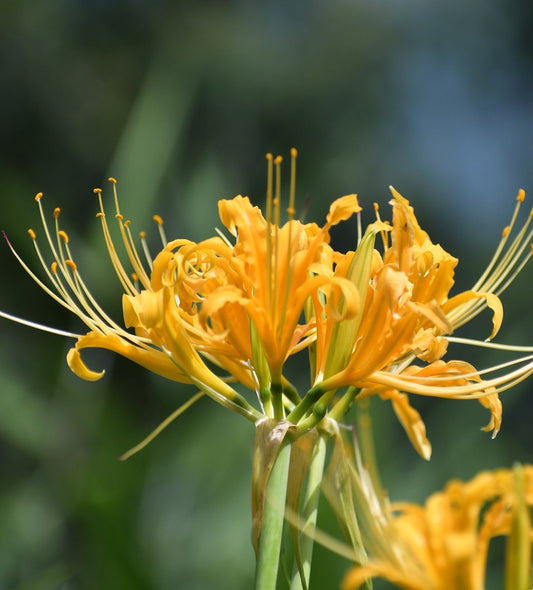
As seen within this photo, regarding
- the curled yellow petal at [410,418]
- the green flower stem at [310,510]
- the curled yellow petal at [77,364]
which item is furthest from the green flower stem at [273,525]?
the curled yellow petal at [77,364]

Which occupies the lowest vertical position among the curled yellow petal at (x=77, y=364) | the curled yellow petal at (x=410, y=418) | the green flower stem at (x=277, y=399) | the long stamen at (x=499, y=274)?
the curled yellow petal at (x=77, y=364)

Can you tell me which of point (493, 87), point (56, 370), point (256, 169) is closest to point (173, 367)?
point (56, 370)

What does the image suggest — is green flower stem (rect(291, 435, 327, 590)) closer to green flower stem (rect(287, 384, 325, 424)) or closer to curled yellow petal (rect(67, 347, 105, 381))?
green flower stem (rect(287, 384, 325, 424))

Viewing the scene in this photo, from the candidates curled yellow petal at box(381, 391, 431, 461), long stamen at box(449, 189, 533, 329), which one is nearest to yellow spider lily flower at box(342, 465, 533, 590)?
curled yellow petal at box(381, 391, 431, 461)

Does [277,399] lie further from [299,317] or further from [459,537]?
[459,537]

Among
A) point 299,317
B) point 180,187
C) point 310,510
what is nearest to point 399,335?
point 299,317

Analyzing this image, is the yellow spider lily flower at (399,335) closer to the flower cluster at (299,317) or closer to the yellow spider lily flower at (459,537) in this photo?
the flower cluster at (299,317)
